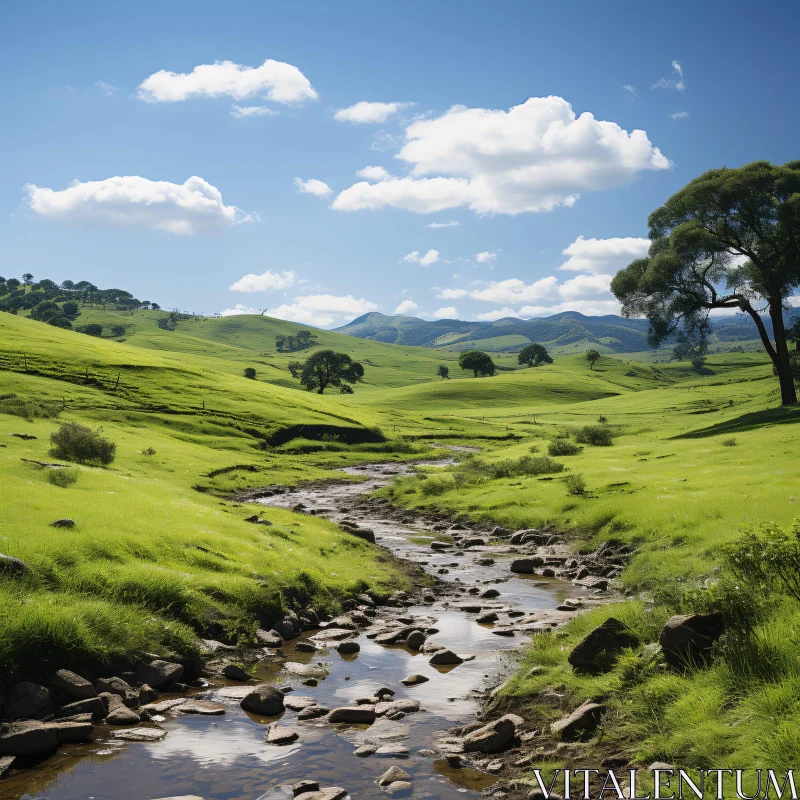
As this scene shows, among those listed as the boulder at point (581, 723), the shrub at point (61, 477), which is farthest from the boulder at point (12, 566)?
the boulder at point (581, 723)

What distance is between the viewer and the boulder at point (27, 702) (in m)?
12.0

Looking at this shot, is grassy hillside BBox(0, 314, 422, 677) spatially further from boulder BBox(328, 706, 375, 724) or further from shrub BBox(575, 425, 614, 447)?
shrub BBox(575, 425, 614, 447)

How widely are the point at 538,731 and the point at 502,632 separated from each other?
7131 millimetres

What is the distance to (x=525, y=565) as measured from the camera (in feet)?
91.2

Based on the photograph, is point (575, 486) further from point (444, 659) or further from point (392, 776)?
point (392, 776)

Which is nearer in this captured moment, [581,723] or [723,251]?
[581,723]

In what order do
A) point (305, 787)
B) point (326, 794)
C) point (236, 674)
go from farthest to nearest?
1. point (236, 674)
2. point (305, 787)
3. point (326, 794)

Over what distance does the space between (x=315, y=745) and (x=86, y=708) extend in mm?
4719

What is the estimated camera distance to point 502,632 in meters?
19.1

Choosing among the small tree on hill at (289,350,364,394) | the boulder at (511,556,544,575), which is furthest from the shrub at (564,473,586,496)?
the small tree on hill at (289,350,364,394)

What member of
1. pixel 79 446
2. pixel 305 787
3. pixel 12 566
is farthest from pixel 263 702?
pixel 79 446

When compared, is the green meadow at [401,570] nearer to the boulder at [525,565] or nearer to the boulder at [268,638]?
the boulder at [268,638]

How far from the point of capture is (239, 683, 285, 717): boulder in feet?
44.0


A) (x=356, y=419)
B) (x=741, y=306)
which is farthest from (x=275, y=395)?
(x=741, y=306)
